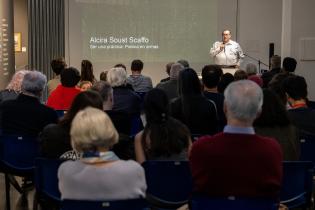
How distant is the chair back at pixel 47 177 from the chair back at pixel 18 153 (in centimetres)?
85

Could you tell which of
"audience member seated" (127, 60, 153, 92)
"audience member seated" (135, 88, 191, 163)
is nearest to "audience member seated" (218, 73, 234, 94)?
"audience member seated" (127, 60, 153, 92)

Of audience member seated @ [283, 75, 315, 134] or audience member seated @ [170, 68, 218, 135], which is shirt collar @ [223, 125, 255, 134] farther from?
audience member seated @ [170, 68, 218, 135]

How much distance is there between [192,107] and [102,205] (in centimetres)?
238

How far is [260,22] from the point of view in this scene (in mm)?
13383

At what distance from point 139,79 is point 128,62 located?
440 cm

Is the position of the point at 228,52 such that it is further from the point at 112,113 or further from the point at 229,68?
the point at 112,113

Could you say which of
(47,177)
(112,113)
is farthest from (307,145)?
(47,177)

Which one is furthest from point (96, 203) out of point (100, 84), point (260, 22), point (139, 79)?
point (260, 22)

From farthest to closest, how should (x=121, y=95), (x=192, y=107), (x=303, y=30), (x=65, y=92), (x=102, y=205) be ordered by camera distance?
(x=303, y=30)
(x=65, y=92)
(x=121, y=95)
(x=192, y=107)
(x=102, y=205)

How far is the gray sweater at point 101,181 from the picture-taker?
8.93 ft

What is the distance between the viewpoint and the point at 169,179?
3.54 metres

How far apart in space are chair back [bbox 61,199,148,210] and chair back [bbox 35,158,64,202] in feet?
2.99

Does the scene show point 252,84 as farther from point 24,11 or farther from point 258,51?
point 24,11

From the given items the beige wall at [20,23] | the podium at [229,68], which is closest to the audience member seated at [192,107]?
the podium at [229,68]
